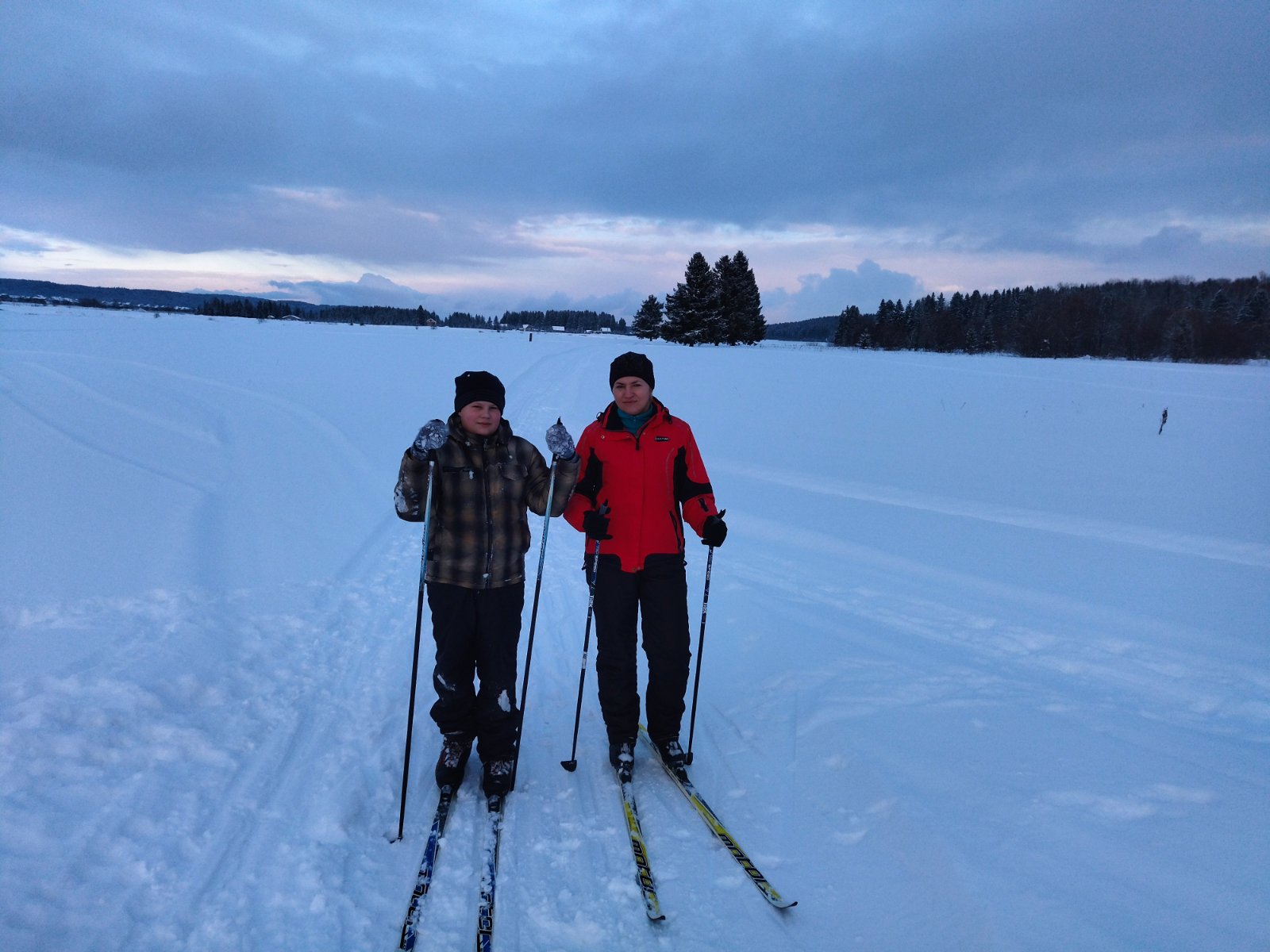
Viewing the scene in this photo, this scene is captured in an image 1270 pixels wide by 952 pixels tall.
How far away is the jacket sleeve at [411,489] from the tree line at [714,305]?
150ft

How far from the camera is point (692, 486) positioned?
3.59 meters

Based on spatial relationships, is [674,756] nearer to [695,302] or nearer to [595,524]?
[595,524]

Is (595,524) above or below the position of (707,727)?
above

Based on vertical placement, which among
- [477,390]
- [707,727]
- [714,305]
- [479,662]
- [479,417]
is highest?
[714,305]

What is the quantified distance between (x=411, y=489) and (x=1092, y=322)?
6454 centimetres

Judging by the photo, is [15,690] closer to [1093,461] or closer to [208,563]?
[208,563]

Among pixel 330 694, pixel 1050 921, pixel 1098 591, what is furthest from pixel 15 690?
pixel 1098 591

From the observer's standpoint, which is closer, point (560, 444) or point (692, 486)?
point (560, 444)

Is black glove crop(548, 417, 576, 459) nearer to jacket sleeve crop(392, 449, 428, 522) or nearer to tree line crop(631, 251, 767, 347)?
jacket sleeve crop(392, 449, 428, 522)

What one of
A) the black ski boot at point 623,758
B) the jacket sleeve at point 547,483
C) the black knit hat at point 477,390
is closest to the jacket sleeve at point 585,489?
the jacket sleeve at point 547,483

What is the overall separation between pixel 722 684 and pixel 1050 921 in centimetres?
226

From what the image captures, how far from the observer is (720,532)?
356cm

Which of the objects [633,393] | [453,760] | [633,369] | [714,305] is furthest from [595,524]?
[714,305]

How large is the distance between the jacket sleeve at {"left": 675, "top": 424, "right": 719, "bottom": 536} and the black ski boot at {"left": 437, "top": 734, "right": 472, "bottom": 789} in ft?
5.51
